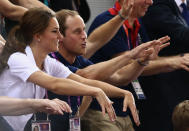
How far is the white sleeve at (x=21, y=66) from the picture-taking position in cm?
278

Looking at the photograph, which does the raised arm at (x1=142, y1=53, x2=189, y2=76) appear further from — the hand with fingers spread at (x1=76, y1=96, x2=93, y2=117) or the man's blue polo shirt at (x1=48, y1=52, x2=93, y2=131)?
the hand with fingers spread at (x1=76, y1=96, x2=93, y2=117)

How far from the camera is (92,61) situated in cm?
393

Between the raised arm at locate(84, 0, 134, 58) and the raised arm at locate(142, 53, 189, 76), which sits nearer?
the raised arm at locate(84, 0, 134, 58)

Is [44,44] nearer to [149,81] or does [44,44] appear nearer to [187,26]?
[149,81]

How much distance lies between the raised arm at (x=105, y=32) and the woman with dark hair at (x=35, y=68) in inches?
24.3

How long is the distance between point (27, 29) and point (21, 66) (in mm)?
329

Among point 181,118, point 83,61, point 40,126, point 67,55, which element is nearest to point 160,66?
point 83,61

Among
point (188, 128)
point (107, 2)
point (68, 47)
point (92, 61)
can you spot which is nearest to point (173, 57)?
point (92, 61)

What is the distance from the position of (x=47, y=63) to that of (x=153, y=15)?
1.47 metres

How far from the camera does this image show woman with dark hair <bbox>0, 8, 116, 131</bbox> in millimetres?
2756

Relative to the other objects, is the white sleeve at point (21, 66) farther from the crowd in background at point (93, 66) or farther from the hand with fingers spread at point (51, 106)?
the hand with fingers spread at point (51, 106)

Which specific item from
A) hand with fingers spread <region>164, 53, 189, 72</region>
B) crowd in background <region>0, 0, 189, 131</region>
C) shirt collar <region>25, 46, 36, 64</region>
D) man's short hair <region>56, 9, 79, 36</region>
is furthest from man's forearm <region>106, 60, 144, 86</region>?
shirt collar <region>25, 46, 36, 64</region>

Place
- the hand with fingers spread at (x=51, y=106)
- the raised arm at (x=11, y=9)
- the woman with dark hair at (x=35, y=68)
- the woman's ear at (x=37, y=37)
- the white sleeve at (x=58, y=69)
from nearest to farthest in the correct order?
the hand with fingers spread at (x=51, y=106) → the woman with dark hair at (x=35, y=68) → the woman's ear at (x=37, y=37) → the white sleeve at (x=58, y=69) → the raised arm at (x=11, y=9)

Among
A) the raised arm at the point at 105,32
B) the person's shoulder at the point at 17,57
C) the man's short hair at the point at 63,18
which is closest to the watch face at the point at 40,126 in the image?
the person's shoulder at the point at 17,57
